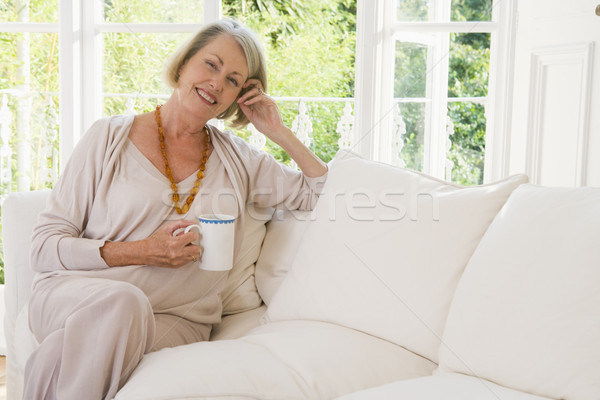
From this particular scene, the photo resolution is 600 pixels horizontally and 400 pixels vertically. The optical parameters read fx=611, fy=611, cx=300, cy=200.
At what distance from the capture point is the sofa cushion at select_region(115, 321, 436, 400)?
1.12 metres

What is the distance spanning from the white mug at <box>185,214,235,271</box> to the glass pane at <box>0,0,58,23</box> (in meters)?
2.09

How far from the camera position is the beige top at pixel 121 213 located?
4.92ft

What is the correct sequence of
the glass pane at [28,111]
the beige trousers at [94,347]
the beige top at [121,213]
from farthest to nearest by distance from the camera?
1. the glass pane at [28,111]
2. the beige top at [121,213]
3. the beige trousers at [94,347]

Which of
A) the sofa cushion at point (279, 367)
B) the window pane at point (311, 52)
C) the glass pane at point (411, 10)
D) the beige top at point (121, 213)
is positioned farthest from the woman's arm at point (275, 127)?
the window pane at point (311, 52)

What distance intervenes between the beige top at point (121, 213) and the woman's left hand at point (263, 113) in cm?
22

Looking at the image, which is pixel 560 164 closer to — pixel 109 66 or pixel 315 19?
pixel 109 66

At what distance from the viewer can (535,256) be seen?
3.90ft

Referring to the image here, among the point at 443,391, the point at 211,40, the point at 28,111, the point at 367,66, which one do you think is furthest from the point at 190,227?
the point at 28,111

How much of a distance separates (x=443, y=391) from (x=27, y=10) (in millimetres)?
2753

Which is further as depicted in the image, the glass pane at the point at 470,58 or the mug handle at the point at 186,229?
the glass pane at the point at 470,58

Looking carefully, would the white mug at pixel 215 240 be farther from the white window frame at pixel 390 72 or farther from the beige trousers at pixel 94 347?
the white window frame at pixel 390 72

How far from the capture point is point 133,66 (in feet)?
9.47

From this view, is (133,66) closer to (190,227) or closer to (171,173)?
(171,173)

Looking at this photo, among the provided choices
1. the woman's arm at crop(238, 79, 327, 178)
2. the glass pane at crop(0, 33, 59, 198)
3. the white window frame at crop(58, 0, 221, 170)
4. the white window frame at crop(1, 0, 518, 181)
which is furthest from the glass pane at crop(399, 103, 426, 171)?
the glass pane at crop(0, 33, 59, 198)
